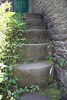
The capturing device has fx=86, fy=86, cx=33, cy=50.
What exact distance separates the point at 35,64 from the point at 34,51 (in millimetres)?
340

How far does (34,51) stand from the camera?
2.07 metres

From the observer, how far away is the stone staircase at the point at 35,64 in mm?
1672

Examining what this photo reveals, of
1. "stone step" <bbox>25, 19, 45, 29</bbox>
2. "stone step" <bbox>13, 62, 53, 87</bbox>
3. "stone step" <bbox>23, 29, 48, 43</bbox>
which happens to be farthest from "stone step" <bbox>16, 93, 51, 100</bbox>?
"stone step" <bbox>25, 19, 45, 29</bbox>

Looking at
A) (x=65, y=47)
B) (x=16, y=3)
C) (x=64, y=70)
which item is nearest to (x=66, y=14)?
(x=65, y=47)

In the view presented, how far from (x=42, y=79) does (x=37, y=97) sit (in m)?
0.34

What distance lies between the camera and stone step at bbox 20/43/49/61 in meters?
2.04

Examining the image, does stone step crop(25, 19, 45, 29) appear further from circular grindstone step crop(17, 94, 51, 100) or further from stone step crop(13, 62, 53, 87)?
circular grindstone step crop(17, 94, 51, 100)

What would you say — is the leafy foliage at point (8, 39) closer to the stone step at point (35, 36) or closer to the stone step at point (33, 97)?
the stone step at point (35, 36)

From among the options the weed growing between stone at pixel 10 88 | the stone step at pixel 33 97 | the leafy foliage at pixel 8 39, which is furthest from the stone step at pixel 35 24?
the stone step at pixel 33 97

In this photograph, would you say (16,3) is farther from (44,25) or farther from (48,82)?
(48,82)

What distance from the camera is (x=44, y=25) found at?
289 cm

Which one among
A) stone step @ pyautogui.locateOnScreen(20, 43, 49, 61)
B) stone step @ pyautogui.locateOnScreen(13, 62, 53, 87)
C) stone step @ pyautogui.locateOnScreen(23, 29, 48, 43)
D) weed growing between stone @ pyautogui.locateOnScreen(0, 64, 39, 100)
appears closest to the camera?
weed growing between stone @ pyautogui.locateOnScreen(0, 64, 39, 100)

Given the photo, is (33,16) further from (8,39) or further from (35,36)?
(8,39)

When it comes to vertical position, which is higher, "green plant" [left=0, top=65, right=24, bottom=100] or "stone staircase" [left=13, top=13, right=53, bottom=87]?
"stone staircase" [left=13, top=13, right=53, bottom=87]
